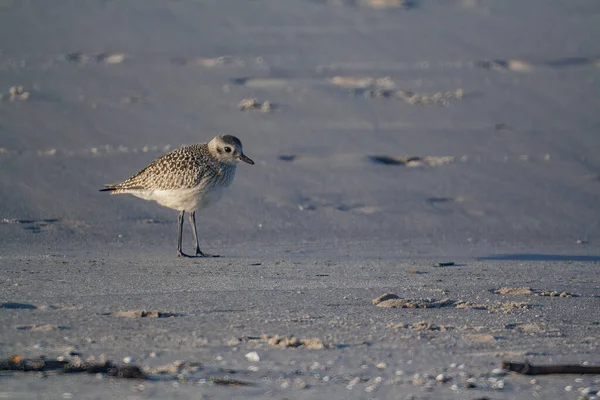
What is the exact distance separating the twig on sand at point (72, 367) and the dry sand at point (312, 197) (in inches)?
2.7

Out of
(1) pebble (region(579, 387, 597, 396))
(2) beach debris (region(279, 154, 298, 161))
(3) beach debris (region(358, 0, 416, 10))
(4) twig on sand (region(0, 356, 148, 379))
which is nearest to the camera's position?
(1) pebble (region(579, 387, 597, 396))

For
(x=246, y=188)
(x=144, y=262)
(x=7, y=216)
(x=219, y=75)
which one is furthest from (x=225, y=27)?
(x=144, y=262)

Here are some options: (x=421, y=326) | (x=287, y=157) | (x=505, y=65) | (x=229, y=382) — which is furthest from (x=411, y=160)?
(x=229, y=382)

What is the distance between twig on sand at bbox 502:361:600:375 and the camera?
491cm

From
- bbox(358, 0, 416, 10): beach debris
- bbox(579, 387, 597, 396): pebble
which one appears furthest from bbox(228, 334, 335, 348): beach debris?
bbox(358, 0, 416, 10): beach debris

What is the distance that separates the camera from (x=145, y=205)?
393 inches

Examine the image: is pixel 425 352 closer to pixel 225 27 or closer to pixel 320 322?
pixel 320 322

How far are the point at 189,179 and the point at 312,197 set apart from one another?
1.34 meters

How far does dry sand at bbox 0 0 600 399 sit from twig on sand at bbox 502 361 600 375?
0.19ft

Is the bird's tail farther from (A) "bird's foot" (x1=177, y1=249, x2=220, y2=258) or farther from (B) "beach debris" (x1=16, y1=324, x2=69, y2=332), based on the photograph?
(B) "beach debris" (x1=16, y1=324, x2=69, y2=332)

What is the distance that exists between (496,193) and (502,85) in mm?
3173

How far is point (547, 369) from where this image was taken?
16.2ft

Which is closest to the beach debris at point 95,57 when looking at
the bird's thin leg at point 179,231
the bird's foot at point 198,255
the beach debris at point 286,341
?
the bird's thin leg at point 179,231

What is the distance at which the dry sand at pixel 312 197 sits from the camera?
208 inches
